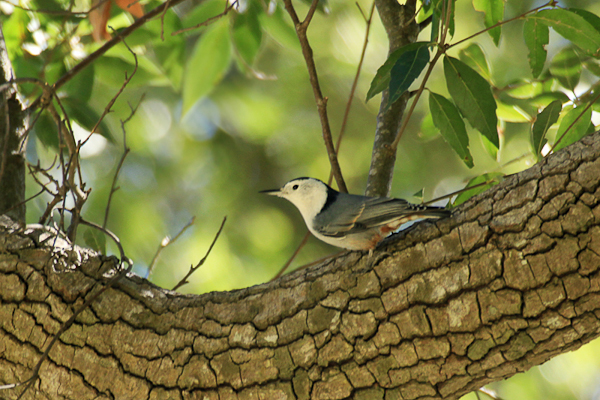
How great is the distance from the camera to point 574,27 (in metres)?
1.65

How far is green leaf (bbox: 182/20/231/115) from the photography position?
7.73ft

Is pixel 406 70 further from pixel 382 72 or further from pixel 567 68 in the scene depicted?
pixel 567 68

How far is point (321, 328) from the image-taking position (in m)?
1.60

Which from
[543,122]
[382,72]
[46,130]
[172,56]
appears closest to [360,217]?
[382,72]

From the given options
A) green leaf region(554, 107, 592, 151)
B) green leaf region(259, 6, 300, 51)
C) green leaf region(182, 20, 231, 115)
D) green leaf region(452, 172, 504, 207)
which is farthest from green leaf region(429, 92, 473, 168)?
green leaf region(182, 20, 231, 115)

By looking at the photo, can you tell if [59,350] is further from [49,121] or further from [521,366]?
[521,366]

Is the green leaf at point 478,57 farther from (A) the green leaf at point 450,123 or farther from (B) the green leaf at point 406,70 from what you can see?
(B) the green leaf at point 406,70

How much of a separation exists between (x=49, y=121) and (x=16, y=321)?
1.02m

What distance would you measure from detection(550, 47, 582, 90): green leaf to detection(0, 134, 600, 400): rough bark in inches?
25.5

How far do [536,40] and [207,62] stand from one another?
142 centimetres

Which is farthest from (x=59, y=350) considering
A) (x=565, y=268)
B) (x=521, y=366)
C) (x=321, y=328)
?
(x=565, y=268)

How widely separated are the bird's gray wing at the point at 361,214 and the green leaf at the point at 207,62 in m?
0.87

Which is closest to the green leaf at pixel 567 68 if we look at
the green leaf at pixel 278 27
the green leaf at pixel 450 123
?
the green leaf at pixel 450 123

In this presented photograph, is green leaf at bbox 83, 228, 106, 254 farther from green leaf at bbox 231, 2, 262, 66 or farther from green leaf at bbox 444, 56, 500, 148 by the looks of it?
green leaf at bbox 444, 56, 500, 148
